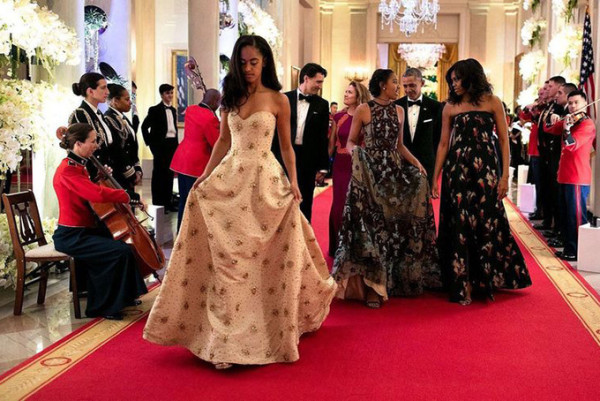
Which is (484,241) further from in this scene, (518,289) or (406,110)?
(406,110)

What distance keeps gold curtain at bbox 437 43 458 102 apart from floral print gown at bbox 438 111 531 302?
19680 millimetres

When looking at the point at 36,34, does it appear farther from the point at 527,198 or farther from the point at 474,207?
the point at 527,198

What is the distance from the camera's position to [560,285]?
22.2 feet

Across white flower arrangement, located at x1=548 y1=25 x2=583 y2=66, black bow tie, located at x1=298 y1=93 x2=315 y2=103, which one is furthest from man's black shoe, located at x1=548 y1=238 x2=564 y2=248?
white flower arrangement, located at x1=548 y1=25 x2=583 y2=66

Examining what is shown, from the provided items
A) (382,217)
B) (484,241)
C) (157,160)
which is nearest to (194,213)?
(382,217)

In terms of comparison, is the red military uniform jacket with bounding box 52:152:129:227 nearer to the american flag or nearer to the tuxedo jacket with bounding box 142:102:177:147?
the american flag

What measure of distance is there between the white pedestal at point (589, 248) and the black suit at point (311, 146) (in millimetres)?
2474

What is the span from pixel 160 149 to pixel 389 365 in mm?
7578

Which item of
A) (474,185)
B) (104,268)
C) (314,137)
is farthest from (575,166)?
(104,268)

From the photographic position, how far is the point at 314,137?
7.61 m

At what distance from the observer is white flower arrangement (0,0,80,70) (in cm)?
584

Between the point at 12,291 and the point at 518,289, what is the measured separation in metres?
4.09

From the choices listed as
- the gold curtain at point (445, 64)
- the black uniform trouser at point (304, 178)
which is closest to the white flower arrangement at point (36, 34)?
the black uniform trouser at point (304, 178)

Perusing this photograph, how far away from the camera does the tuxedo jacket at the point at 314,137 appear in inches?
297
